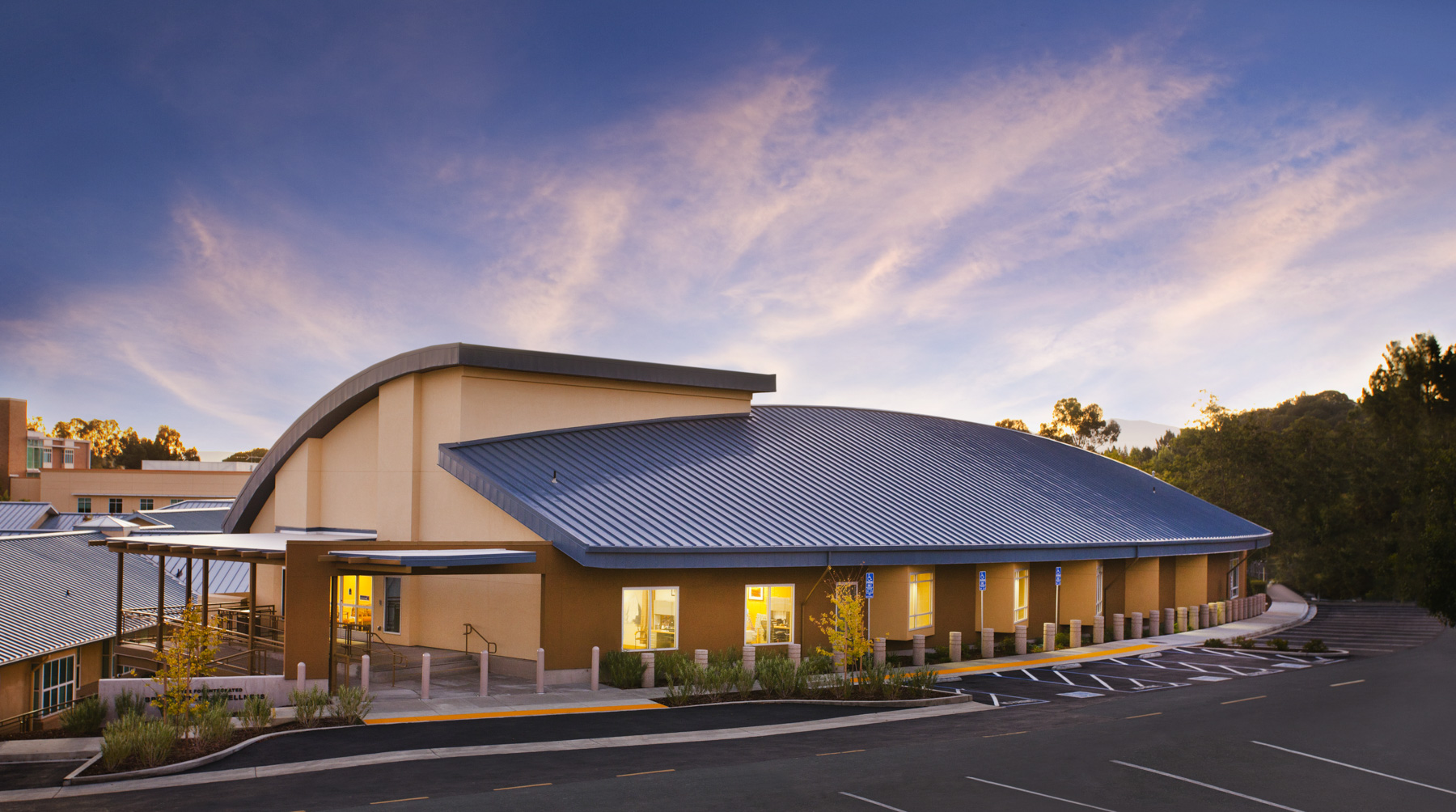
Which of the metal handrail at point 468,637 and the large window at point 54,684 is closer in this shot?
the metal handrail at point 468,637

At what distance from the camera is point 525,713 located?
62.8ft

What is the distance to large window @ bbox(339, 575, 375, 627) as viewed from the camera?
29609 mm

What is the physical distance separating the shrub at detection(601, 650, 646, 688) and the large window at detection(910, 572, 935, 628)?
930 centimetres

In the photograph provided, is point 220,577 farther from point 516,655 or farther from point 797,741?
point 797,741

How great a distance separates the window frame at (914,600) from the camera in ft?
92.2

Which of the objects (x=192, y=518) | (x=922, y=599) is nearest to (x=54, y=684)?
(x=922, y=599)

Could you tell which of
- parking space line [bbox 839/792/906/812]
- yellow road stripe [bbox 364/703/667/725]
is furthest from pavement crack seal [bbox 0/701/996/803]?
parking space line [bbox 839/792/906/812]

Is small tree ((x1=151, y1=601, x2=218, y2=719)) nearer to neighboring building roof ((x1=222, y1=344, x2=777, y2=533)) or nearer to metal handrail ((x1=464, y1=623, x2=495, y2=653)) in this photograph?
metal handrail ((x1=464, y1=623, x2=495, y2=653))

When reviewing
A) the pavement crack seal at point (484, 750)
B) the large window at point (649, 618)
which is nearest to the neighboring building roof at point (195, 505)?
the large window at point (649, 618)

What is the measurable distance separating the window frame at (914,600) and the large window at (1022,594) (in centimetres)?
371

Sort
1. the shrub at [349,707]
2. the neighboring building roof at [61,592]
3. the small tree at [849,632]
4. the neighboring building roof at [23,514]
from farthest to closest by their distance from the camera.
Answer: the neighboring building roof at [23,514] → the neighboring building roof at [61,592] → the small tree at [849,632] → the shrub at [349,707]

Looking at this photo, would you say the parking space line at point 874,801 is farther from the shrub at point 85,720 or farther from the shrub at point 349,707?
the shrub at point 85,720

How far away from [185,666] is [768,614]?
45.4 feet

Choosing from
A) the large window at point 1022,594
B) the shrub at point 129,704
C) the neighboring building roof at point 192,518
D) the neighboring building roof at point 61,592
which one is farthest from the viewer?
the neighboring building roof at point 192,518
